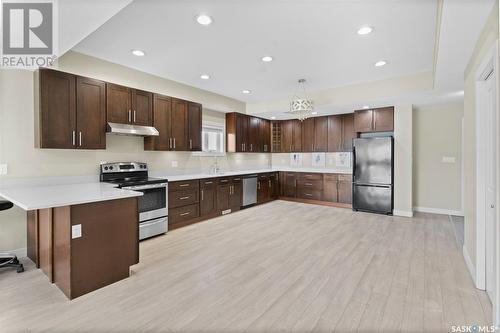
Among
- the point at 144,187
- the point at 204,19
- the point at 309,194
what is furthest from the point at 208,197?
the point at 204,19

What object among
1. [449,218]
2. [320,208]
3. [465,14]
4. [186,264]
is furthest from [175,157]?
[449,218]

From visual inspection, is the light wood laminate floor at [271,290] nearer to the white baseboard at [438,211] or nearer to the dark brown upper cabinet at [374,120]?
the white baseboard at [438,211]

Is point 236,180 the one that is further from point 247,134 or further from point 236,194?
point 247,134

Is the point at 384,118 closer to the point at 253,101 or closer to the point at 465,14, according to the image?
the point at 253,101

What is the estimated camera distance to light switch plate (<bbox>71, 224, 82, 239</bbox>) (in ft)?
7.18

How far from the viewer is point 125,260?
8.45 feet

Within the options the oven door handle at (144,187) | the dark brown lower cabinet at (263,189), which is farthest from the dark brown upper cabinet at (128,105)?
the dark brown lower cabinet at (263,189)

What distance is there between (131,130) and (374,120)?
16.5 feet

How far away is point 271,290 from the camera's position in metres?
2.33

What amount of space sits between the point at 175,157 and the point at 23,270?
9.27 ft

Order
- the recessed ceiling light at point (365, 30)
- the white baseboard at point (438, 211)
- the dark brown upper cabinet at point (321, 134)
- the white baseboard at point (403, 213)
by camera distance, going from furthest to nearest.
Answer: the dark brown upper cabinet at point (321, 134)
the white baseboard at point (438, 211)
the white baseboard at point (403, 213)
the recessed ceiling light at point (365, 30)

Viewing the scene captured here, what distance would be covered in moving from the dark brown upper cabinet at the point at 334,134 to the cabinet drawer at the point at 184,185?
3692mm

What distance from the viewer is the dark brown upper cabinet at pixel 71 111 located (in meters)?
3.02

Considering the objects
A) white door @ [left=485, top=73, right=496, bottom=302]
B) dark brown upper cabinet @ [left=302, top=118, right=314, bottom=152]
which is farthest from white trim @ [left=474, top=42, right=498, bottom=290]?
dark brown upper cabinet @ [left=302, top=118, right=314, bottom=152]
